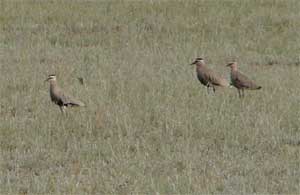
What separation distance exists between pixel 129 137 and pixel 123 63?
6.53 meters

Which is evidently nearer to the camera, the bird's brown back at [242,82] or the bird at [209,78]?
the bird's brown back at [242,82]

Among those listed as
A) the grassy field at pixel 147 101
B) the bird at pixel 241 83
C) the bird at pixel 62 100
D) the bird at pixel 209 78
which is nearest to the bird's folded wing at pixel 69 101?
the bird at pixel 62 100

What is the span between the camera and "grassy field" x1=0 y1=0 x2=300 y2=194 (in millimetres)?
8578

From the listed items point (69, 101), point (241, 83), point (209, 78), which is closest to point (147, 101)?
point (69, 101)

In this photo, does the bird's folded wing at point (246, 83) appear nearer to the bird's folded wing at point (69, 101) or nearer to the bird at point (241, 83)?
the bird at point (241, 83)

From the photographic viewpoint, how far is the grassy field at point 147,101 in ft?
28.1

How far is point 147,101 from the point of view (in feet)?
41.2

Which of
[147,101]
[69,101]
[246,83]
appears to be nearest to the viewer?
[69,101]

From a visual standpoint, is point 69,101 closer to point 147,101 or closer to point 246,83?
point 147,101

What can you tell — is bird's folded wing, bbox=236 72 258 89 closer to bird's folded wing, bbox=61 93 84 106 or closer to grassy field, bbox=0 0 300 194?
grassy field, bbox=0 0 300 194

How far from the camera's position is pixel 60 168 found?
29.1 ft

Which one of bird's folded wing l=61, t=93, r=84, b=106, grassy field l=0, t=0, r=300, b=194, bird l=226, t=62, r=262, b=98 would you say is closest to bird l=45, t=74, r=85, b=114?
bird's folded wing l=61, t=93, r=84, b=106

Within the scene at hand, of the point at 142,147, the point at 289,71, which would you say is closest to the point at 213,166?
the point at 142,147

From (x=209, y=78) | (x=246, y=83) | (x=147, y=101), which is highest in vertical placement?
(x=209, y=78)
